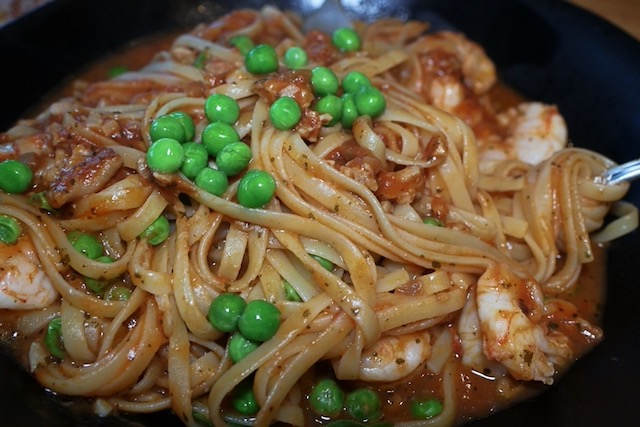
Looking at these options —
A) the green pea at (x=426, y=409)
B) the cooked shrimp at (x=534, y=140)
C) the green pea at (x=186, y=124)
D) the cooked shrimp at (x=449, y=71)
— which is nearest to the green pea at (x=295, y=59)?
the green pea at (x=186, y=124)

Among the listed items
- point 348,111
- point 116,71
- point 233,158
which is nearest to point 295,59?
point 348,111

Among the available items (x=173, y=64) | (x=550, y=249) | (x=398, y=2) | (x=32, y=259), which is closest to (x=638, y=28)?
(x=398, y=2)

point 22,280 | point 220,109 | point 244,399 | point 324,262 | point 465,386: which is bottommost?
point 465,386

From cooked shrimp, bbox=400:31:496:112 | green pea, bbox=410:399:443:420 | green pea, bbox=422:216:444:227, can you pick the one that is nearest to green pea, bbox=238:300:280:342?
green pea, bbox=410:399:443:420

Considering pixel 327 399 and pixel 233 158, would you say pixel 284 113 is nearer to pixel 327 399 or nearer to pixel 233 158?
pixel 233 158

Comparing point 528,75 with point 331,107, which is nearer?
point 331,107
